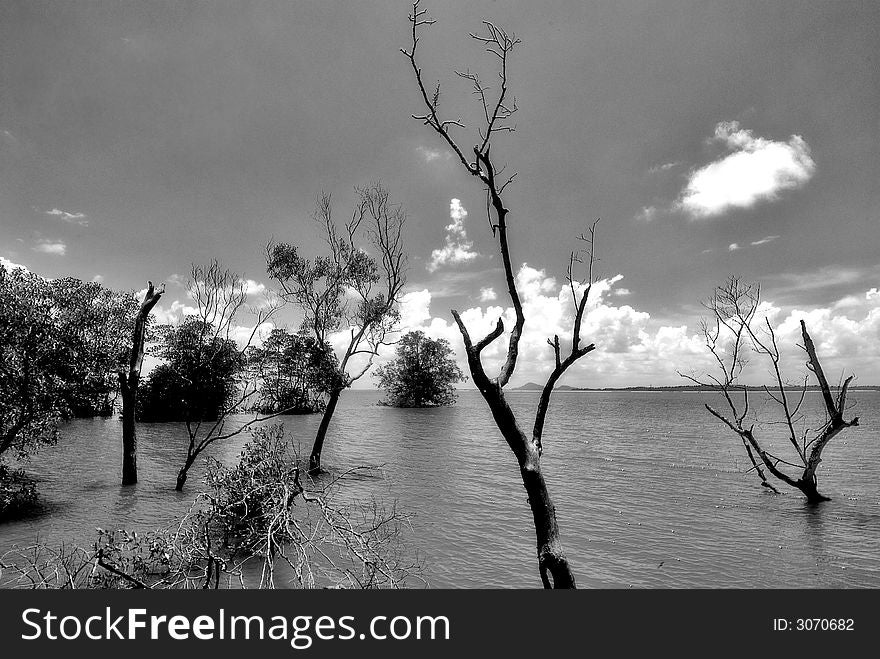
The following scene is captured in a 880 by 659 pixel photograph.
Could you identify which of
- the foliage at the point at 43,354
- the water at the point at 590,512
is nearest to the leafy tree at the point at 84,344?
the foliage at the point at 43,354

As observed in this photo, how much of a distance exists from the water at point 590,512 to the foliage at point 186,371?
1363cm

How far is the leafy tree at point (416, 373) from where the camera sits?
84875 millimetres

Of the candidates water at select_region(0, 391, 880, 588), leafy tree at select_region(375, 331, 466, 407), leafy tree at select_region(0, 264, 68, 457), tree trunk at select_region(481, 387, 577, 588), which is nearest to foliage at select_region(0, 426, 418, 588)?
water at select_region(0, 391, 880, 588)

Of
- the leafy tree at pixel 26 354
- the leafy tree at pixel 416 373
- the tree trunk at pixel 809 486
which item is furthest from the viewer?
the leafy tree at pixel 416 373

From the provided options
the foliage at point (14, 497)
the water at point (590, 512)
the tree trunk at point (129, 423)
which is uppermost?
the tree trunk at point (129, 423)

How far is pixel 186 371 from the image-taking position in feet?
147

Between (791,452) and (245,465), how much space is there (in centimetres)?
3657

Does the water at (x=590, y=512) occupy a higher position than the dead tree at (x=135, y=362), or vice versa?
the dead tree at (x=135, y=362)

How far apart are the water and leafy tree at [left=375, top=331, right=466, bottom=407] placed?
5339 centimetres

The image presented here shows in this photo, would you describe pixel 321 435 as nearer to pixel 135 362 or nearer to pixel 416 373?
pixel 135 362

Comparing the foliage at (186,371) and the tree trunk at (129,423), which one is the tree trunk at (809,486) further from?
the foliage at (186,371)

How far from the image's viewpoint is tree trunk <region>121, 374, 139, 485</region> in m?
15.3
